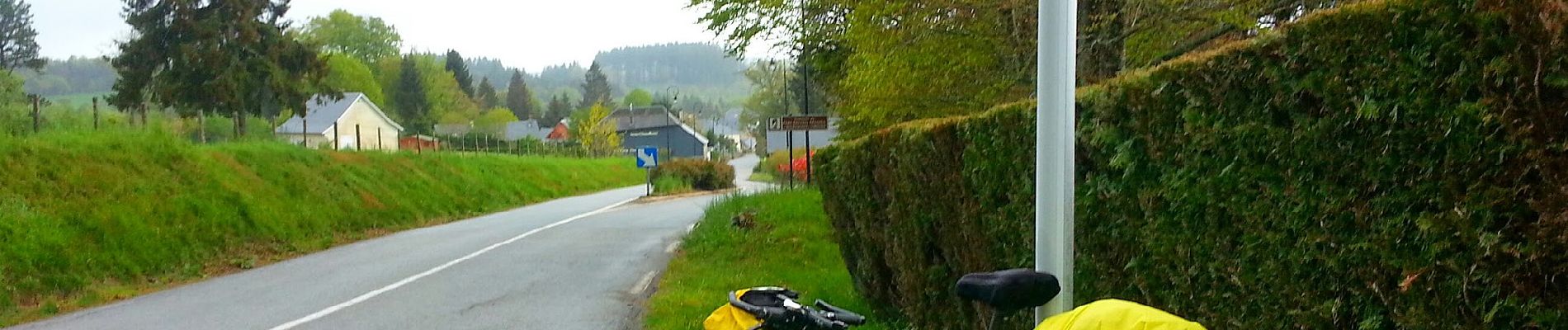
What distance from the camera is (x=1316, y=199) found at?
2627 millimetres

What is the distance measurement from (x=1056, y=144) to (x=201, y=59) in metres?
32.7

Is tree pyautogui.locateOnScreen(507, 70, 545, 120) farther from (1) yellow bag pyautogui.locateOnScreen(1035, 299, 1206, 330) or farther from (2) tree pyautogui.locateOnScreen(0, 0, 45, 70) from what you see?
(1) yellow bag pyautogui.locateOnScreen(1035, 299, 1206, 330)

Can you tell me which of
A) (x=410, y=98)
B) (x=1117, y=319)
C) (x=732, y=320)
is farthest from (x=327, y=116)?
(x=1117, y=319)

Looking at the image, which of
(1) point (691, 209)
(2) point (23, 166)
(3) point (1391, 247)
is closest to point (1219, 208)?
(3) point (1391, 247)

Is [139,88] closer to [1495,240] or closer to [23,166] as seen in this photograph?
[23,166]

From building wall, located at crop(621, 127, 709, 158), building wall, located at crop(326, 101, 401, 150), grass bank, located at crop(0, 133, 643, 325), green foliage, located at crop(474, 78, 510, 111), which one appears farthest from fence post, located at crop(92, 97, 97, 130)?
green foliage, located at crop(474, 78, 510, 111)

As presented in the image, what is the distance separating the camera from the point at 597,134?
69.0 metres

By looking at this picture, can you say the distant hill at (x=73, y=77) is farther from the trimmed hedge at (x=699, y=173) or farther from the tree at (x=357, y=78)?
the tree at (x=357, y=78)

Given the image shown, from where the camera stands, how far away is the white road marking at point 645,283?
11461mm

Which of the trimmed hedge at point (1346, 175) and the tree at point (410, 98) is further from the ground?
the tree at point (410, 98)

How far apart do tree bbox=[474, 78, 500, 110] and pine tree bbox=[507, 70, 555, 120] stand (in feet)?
16.3

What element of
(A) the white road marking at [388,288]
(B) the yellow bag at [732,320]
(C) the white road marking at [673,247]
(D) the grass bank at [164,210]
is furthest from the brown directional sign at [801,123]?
(B) the yellow bag at [732,320]

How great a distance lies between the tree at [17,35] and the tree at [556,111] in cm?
8054

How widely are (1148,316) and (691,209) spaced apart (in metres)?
25.4
